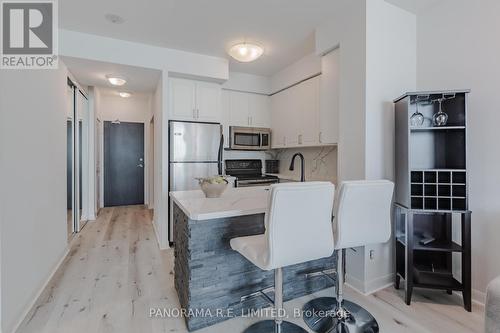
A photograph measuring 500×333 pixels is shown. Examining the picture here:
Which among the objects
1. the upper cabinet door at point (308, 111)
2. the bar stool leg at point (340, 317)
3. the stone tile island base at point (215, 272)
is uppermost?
the upper cabinet door at point (308, 111)

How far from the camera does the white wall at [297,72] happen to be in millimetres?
3521

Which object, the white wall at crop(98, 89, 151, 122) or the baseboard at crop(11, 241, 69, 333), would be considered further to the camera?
the white wall at crop(98, 89, 151, 122)

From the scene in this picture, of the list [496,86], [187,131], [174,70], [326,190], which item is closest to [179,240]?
[326,190]

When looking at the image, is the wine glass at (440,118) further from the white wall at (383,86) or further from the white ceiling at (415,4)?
the white ceiling at (415,4)

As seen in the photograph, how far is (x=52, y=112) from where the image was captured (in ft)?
8.78

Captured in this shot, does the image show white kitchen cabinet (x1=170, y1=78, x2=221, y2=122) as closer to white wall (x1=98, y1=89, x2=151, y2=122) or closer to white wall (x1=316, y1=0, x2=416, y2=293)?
white wall (x1=316, y1=0, x2=416, y2=293)

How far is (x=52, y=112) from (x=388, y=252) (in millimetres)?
3752

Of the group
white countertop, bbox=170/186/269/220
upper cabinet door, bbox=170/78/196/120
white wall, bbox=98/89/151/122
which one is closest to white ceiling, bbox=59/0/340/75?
upper cabinet door, bbox=170/78/196/120

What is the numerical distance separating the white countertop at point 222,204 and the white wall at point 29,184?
3.79 feet

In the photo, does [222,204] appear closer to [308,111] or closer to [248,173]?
[308,111]

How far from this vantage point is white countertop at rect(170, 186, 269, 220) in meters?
1.67

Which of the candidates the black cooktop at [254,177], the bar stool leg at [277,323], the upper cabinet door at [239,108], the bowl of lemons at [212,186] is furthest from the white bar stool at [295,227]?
the upper cabinet door at [239,108]

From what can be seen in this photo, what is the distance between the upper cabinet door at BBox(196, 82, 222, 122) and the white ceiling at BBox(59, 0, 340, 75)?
1.79 ft

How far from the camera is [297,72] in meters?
3.87
